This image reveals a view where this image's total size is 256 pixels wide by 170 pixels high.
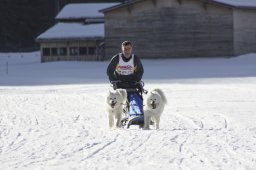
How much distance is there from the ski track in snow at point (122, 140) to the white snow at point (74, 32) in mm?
31169

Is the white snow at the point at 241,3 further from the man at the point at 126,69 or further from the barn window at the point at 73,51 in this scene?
the man at the point at 126,69

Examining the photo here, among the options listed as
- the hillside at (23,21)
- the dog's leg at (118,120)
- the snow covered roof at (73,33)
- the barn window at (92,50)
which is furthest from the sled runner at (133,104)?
the hillside at (23,21)

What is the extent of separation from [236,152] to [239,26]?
36951 mm

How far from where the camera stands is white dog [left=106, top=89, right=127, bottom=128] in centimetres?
1316

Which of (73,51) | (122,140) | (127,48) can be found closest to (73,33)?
(73,51)

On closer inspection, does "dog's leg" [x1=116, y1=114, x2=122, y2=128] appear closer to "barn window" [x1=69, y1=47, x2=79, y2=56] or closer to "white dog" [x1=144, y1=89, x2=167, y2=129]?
"white dog" [x1=144, y1=89, x2=167, y2=129]

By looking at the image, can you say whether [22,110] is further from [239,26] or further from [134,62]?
[239,26]

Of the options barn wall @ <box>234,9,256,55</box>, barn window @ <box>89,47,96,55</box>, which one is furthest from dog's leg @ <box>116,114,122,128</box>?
barn window @ <box>89,47,96,55</box>

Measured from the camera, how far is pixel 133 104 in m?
13.5

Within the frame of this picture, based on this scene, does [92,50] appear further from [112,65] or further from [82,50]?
[112,65]

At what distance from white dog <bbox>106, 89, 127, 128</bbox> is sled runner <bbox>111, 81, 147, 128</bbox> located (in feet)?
0.65

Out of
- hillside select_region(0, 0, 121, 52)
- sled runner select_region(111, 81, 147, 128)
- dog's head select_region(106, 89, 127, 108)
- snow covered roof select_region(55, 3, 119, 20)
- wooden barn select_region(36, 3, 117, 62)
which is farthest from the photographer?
hillside select_region(0, 0, 121, 52)

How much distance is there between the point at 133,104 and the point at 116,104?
45 centimetres

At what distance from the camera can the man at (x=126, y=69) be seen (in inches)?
547
